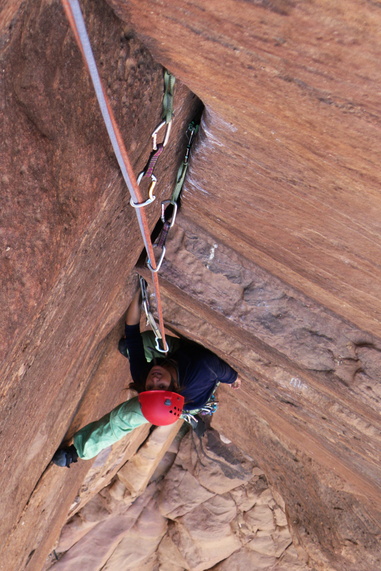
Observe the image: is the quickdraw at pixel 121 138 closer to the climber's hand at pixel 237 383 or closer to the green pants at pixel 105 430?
the green pants at pixel 105 430

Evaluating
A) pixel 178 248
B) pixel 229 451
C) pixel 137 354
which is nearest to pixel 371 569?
pixel 229 451

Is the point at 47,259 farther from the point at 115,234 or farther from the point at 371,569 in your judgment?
the point at 371,569

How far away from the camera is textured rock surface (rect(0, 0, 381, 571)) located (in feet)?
3.95

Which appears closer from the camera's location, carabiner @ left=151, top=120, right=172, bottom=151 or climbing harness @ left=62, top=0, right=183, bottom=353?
climbing harness @ left=62, top=0, right=183, bottom=353

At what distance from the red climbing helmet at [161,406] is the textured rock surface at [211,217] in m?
0.49

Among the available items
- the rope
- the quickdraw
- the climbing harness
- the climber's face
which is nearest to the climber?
the climber's face

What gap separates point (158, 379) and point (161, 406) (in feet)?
0.70

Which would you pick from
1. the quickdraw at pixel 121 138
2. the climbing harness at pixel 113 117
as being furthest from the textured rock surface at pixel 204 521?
the climbing harness at pixel 113 117

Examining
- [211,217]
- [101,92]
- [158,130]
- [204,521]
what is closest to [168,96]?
[158,130]

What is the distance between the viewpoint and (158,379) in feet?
10.0

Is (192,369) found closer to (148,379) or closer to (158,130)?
(148,379)

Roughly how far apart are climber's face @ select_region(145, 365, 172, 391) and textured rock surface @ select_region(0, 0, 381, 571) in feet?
1.44

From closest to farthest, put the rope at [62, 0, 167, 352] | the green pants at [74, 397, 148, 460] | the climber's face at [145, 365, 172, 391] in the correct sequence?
the rope at [62, 0, 167, 352] < the climber's face at [145, 365, 172, 391] < the green pants at [74, 397, 148, 460]

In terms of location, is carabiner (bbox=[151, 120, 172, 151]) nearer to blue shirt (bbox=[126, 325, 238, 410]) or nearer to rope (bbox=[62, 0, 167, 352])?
rope (bbox=[62, 0, 167, 352])
